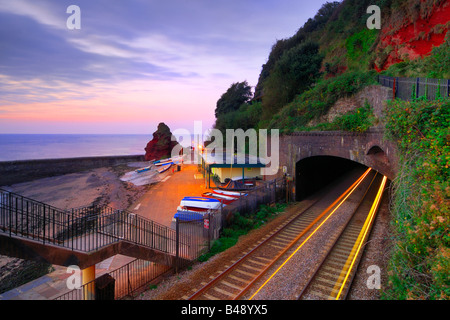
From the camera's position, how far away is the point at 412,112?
8.17 metres

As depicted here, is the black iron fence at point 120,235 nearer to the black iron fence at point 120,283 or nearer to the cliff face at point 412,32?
the black iron fence at point 120,283

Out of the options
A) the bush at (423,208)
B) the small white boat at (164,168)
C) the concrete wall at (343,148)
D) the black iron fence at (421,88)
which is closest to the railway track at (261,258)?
the concrete wall at (343,148)

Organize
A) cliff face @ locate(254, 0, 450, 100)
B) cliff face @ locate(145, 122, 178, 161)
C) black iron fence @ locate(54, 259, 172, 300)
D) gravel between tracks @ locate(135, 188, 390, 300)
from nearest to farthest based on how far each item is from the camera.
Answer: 1. black iron fence @ locate(54, 259, 172, 300)
2. gravel between tracks @ locate(135, 188, 390, 300)
3. cliff face @ locate(254, 0, 450, 100)
4. cliff face @ locate(145, 122, 178, 161)

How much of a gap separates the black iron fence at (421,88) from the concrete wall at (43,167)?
4555cm

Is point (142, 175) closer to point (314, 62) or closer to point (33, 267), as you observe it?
point (33, 267)

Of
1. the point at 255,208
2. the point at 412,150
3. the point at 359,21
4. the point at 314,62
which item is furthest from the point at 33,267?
the point at 359,21

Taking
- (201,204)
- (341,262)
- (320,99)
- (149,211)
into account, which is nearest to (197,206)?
(201,204)

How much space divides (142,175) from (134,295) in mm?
29957

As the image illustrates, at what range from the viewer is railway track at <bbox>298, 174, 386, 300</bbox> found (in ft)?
26.3

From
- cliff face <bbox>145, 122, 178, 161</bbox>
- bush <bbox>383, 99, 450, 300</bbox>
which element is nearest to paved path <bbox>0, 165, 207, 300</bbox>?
bush <bbox>383, 99, 450, 300</bbox>

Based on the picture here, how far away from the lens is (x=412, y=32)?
2166 cm

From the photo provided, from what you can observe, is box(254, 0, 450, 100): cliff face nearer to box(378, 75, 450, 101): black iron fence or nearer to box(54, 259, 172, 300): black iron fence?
box(378, 75, 450, 101): black iron fence

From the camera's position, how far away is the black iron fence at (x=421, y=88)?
1014 centimetres

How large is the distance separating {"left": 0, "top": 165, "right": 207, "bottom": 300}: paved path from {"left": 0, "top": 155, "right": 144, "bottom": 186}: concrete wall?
19.0 metres
